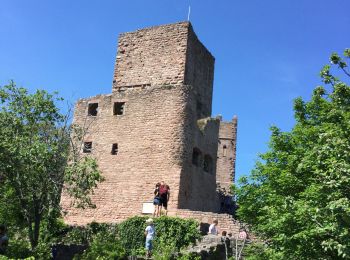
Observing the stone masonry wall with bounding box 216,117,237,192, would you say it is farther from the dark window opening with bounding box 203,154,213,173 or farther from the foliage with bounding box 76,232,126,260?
the foliage with bounding box 76,232,126,260

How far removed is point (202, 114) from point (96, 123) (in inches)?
187

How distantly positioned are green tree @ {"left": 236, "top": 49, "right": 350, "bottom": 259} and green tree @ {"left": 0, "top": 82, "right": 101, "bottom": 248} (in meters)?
5.50

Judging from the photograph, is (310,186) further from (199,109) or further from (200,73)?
(200,73)

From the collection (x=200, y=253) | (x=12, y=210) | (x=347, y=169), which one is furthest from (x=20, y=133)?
(x=347, y=169)

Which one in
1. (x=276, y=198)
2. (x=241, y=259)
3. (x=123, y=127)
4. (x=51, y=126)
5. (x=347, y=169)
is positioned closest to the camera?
(x=347, y=169)

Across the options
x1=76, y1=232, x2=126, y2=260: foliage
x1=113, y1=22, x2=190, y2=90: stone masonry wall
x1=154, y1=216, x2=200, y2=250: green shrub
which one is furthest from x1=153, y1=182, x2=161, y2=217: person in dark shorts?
x1=113, y1=22, x2=190, y2=90: stone masonry wall

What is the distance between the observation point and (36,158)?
14.8m

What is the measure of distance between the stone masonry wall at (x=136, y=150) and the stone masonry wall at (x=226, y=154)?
11236 millimetres

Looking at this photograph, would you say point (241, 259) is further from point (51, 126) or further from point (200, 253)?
point (51, 126)

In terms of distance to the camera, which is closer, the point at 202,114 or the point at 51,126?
the point at 51,126

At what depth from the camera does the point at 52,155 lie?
1530 cm

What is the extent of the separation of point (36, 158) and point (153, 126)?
6358 mm

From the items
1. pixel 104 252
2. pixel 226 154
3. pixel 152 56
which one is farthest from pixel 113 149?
pixel 226 154

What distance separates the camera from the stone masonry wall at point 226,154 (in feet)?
Answer: 101
